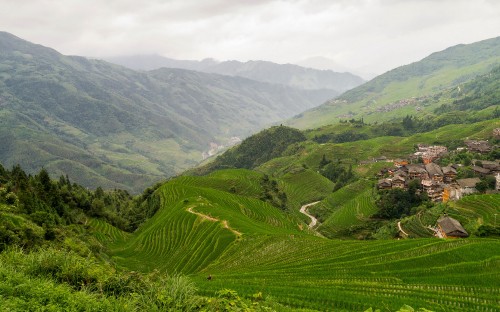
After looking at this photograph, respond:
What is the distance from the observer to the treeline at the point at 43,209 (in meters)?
32.7

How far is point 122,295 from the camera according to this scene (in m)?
16.5

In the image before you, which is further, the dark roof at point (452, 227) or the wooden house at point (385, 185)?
the wooden house at point (385, 185)

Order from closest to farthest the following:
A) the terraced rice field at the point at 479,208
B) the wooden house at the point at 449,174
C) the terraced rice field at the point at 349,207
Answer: the terraced rice field at the point at 479,208, the terraced rice field at the point at 349,207, the wooden house at the point at 449,174

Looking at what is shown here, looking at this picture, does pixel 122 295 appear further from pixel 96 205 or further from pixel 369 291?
pixel 96 205

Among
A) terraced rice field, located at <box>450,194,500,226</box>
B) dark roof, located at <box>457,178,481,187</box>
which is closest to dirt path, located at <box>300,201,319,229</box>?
terraced rice field, located at <box>450,194,500,226</box>

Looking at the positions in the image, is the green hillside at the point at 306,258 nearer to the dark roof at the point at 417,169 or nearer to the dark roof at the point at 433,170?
the dark roof at the point at 417,169

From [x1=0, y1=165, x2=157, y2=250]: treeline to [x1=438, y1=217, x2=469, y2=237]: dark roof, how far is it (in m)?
64.5

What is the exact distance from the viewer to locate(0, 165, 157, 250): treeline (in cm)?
3272

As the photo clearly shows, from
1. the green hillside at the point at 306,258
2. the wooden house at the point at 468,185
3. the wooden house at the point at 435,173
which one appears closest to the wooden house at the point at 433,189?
the wooden house at the point at 468,185

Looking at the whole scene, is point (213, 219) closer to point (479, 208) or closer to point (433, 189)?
point (479, 208)

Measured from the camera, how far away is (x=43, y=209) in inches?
2564

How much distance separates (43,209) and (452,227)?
252ft

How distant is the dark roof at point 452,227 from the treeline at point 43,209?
64461 millimetres

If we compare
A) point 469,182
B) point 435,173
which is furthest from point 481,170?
point 469,182
